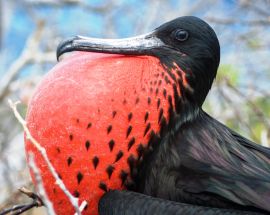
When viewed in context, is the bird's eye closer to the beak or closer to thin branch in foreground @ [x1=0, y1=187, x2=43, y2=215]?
the beak

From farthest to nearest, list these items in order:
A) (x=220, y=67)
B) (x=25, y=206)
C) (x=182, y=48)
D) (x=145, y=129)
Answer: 1. (x=220, y=67)
2. (x=182, y=48)
3. (x=145, y=129)
4. (x=25, y=206)

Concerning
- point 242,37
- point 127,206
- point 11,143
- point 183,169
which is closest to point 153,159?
point 183,169

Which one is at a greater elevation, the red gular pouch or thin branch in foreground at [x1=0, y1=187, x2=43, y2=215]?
the red gular pouch

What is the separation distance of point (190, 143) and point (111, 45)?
1.48 ft

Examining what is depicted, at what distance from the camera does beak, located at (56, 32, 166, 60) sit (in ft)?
8.30

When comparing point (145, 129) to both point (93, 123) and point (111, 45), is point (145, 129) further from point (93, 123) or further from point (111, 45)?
point (111, 45)

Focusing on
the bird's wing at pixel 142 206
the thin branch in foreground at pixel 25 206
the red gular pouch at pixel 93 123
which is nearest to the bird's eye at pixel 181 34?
the red gular pouch at pixel 93 123

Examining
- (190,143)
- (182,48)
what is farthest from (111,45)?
(190,143)

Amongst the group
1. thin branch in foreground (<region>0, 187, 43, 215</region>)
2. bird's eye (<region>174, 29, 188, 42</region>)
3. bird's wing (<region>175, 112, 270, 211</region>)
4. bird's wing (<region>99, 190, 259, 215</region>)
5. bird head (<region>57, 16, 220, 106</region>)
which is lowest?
thin branch in foreground (<region>0, 187, 43, 215</region>)

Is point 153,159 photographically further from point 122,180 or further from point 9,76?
point 9,76

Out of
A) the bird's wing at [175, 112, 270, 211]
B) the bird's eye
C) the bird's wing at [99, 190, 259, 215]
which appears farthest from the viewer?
the bird's eye

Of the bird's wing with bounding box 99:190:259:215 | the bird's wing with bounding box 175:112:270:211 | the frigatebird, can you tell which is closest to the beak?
the frigatebird

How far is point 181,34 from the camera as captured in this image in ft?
8.65

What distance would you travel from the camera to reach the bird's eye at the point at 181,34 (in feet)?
8.63
